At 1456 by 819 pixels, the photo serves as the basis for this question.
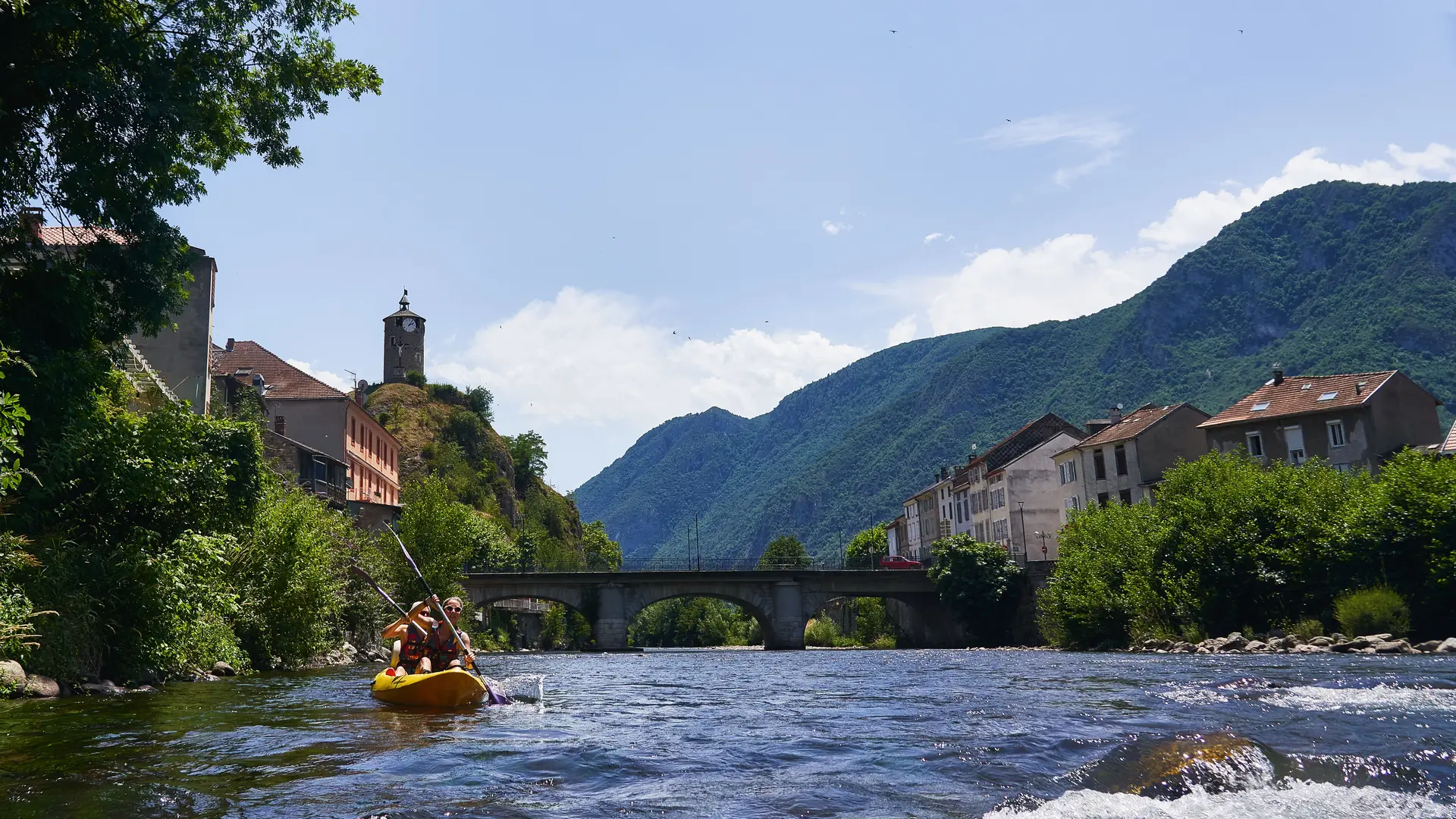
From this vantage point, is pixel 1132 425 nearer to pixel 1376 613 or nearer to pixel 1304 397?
pixel 1304 397

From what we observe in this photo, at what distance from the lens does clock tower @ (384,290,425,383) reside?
11919 cm

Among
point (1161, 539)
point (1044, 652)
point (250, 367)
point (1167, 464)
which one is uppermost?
point (250, 367)

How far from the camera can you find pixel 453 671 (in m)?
17.5

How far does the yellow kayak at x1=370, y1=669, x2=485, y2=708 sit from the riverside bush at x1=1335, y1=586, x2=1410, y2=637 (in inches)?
1062

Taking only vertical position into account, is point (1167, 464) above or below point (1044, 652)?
above

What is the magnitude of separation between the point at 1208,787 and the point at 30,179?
18843mm

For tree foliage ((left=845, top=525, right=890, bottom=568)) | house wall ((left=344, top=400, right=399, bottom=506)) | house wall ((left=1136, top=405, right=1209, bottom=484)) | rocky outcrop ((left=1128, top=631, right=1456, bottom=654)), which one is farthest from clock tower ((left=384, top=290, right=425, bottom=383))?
rocky outcrop ((left=1128, top=631, right=1456, bottom=654))

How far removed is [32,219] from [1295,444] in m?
54.5

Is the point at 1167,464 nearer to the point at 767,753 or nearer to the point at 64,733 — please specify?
the point at 767,753

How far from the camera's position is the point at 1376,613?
31.8 m

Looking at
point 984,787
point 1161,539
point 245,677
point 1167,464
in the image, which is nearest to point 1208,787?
point 984,787

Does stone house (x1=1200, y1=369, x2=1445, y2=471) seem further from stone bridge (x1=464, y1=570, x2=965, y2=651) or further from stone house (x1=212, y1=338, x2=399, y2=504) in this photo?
stone house (x1=212, y1=338, x2=399, y2=504)

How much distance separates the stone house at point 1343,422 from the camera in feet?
169

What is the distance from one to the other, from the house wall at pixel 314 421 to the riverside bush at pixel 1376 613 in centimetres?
5362
